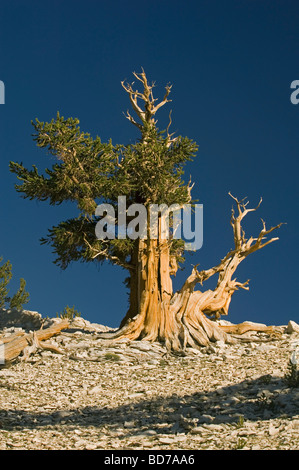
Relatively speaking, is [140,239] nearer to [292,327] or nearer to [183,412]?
[292,327]

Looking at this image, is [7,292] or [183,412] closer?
[183,412]

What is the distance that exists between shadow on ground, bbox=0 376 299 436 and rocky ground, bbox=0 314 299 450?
0.07 ft

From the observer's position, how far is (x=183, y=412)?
9.87 meters

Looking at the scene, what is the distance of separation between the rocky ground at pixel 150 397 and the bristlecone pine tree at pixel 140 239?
1638mm

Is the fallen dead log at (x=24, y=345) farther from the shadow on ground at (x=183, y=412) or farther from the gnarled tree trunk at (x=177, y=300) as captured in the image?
the shadow on ground at (x=183, y=412)

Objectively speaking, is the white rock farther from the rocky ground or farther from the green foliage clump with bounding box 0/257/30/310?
the green foliage clump with bounding box 0/257/30/310

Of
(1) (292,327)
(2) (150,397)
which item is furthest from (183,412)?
(1) (292,327)

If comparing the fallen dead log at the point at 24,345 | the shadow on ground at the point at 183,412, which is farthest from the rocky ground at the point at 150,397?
the fallen dead log at the point at 24,345

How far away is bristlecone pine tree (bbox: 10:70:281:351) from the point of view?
18.3 m

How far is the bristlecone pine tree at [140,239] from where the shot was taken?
60.2ft

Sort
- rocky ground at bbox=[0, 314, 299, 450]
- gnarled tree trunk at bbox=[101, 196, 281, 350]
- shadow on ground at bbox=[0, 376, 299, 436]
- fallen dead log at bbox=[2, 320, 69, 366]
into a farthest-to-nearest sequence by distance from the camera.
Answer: gnarled tree trunk at bbox=[101, 196, 281, 350]
fallen dead log at bbox=[2, 320, 69, 366]
shadow on ground at bbox=[0, 376, 299, 436]
rocky ground at bbox=[0, 314, 299, 450]

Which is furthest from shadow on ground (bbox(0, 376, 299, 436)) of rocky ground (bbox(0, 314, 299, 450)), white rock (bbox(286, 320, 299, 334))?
white rock (bbox(286, 320, 299, 334))

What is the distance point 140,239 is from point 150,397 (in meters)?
8.76
